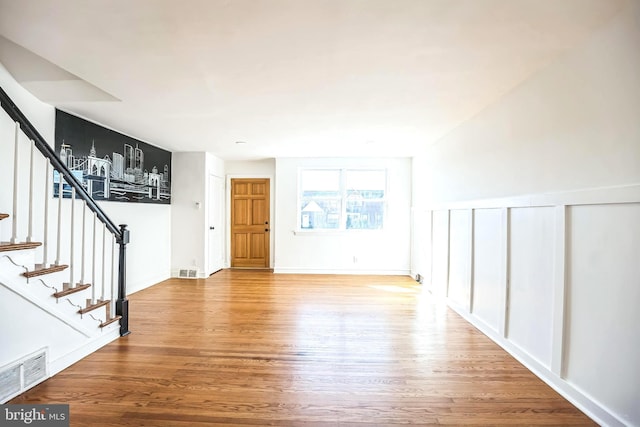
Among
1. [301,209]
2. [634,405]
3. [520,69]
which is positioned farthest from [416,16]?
[301,209]

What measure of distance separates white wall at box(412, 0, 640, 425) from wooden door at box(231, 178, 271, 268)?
14.8 feet

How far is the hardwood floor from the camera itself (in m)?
1.83

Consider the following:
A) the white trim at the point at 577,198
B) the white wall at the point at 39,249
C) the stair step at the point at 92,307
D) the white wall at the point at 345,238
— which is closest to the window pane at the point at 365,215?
the white wall at the point at 345,238

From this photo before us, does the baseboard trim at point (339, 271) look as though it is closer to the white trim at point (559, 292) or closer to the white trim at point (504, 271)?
the white trim at point (504, 271)

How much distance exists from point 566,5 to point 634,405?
213 cm

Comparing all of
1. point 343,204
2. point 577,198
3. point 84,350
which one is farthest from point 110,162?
point 577,198

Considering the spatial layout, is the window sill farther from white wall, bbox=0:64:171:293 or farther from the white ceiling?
the white ceiling

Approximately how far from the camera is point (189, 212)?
18.4 feet

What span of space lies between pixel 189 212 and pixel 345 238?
3047 millimetres

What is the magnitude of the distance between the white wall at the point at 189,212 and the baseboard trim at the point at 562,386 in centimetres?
475

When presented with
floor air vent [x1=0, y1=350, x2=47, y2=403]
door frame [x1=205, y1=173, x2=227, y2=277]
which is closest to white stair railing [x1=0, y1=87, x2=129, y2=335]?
floor air vent [x1=0, y1=350, x2=47, y2=403]

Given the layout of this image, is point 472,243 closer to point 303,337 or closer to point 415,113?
point 415,113

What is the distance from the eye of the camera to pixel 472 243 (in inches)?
130

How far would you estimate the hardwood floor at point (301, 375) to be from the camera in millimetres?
1826
